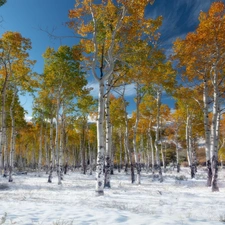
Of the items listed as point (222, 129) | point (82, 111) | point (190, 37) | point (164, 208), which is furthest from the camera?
point (222, 129)

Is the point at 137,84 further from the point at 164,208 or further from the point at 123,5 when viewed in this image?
the point at 164,208

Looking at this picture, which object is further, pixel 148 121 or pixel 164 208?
pixel 148 121

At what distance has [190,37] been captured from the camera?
610 inches

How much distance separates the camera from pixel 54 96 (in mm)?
22500

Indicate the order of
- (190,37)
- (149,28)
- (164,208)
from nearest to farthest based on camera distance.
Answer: (164,208) < (149,28) < (190,37)

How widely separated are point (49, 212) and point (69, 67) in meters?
14.6

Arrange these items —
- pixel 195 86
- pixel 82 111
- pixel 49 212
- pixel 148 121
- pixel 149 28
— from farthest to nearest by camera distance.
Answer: pixel 148 121 < pixel 82 111 < pixel 195 86 < pixel 149 28 < pixel 49 212

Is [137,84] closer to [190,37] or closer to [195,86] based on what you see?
[195,86]

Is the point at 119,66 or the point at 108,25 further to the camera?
the point at 119,66

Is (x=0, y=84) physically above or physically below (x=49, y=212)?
above

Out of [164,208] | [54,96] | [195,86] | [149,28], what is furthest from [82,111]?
[164,208]

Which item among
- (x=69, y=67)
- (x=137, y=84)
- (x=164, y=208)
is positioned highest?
(x=69, y=67)

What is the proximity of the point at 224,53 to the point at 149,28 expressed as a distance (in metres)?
5.16

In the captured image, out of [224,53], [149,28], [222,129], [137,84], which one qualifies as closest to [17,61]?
[137,84]
